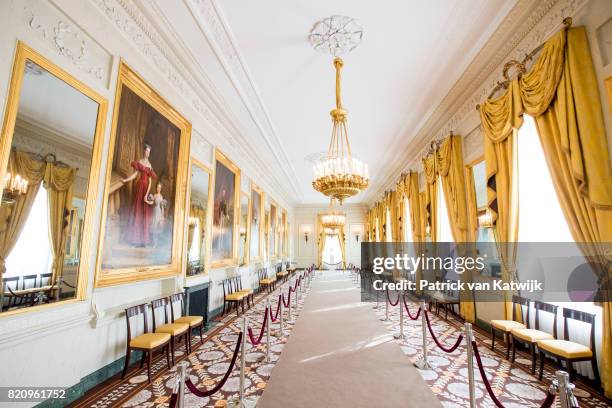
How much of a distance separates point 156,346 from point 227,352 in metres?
1.14

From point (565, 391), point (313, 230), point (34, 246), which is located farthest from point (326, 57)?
point (313, 230)

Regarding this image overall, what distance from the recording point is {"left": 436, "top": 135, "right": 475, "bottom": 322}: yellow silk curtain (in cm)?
546

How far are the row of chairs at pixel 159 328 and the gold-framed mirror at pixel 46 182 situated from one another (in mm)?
856

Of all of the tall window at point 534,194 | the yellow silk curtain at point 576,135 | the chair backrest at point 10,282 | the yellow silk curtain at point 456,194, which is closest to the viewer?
the chair backrest at point 10,282

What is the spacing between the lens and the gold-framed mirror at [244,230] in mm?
8040

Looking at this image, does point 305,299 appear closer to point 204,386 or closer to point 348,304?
point 348,304

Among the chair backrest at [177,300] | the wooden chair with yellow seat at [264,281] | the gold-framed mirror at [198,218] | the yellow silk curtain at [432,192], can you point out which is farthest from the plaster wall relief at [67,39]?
the wooden chair with yellow seat at [264,281]

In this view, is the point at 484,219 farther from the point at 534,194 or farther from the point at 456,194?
the point at 534,194

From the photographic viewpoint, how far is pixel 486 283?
5.24m

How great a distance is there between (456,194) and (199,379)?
17.1 feet

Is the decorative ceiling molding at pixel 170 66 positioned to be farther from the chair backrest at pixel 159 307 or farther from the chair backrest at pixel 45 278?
the chair backrest at pixel 159 307

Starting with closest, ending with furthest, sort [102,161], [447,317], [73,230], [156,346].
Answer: [73,230]
[102,161]
[156,346]
[447,317]

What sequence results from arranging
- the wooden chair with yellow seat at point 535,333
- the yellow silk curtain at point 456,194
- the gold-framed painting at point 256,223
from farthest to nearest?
1. the gold-framed painting at point 256,223
2. the yellow silk curtain at point 456,194
3. the wooden chair with yellow seat at point 535,333

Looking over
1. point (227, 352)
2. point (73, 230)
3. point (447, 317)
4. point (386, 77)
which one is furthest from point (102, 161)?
point (447, 317)
